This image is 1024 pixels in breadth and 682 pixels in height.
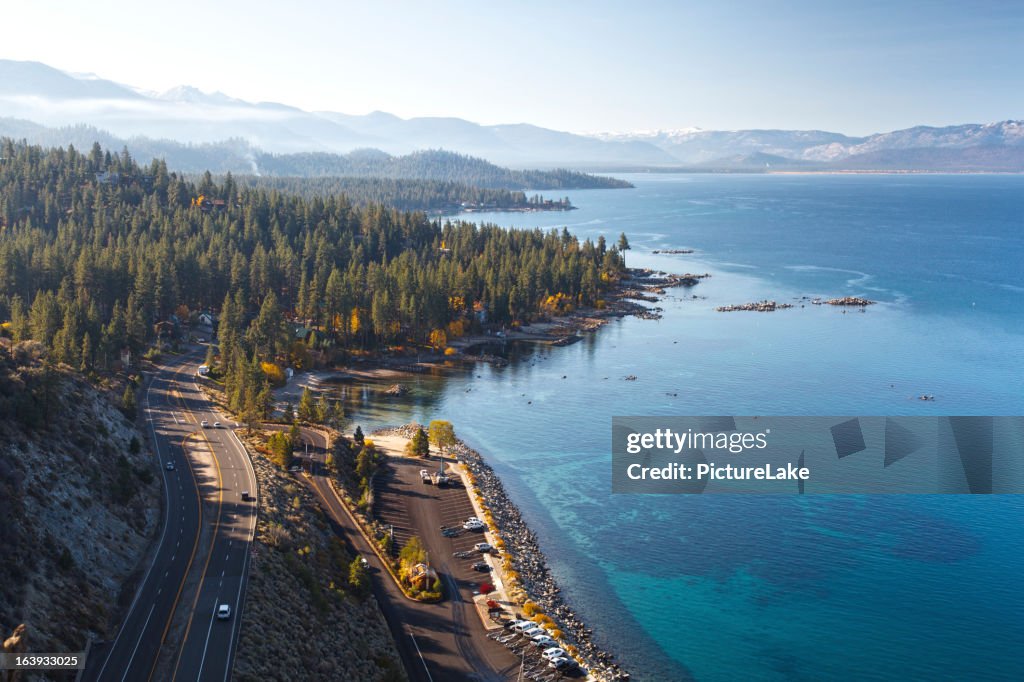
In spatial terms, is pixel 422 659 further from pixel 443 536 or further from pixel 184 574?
pixel 443 536

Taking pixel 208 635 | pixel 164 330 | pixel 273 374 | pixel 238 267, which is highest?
pixel 238 267

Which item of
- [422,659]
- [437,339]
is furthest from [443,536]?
[437,339]

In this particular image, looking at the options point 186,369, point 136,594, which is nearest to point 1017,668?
point 136,594

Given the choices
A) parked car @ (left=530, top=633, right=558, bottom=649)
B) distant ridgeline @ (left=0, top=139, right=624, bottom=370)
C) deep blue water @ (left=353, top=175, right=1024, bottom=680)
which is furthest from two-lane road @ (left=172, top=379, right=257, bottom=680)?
distant ridgeline @ (left=0, top=139, right=624, bottom=370)

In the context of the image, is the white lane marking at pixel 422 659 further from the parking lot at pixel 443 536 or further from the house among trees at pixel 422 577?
A: the house among trees at pixel 422 577

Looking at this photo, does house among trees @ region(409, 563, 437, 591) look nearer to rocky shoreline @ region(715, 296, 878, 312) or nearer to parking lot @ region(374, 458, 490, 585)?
parking lot @ region(374, 458, 490, 585)

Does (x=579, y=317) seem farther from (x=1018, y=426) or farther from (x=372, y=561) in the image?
(x=372, y=561)

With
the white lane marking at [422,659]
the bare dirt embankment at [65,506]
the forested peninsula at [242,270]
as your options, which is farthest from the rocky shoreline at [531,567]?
the bare dirt embankment at [65,506]
